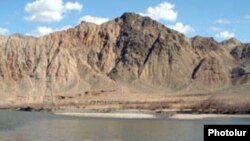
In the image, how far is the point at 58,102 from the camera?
168250mm

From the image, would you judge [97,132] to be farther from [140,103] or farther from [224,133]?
[140,103]

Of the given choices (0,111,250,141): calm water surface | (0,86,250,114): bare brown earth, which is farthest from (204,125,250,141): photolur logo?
(0,86,250,114): bare brown earth

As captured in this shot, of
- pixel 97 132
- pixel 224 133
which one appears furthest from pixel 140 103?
pixel 224 133

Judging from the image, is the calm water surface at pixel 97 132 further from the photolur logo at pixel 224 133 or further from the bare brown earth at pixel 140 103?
the bare brown earth at pixel 140 103

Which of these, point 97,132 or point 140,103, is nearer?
point 97,132

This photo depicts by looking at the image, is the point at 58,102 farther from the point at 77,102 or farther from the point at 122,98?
the point at 122,98

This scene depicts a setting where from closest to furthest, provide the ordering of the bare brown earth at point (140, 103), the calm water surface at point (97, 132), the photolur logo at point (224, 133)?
the photolur logo at point (224, 133) → the calm water surface at point (97, 132) → the bare brown earth at point (140, 103)

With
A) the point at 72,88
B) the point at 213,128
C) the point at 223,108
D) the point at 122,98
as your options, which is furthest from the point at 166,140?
the point at 72,88

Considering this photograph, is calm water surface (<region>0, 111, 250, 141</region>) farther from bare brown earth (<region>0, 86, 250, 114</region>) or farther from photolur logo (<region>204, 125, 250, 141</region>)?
bare brown earth (<region>0, 86, 250, 114</region>)

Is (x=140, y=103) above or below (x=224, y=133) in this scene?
below

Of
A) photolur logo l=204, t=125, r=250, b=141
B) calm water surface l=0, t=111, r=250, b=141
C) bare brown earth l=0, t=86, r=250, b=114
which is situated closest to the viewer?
photolur logo l=204, t=125, r=250, b=141

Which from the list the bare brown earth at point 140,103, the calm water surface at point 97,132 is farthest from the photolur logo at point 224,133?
the bare brown earth at point 140,103

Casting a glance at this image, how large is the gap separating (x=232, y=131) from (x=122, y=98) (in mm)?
147574

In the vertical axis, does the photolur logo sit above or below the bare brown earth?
above
